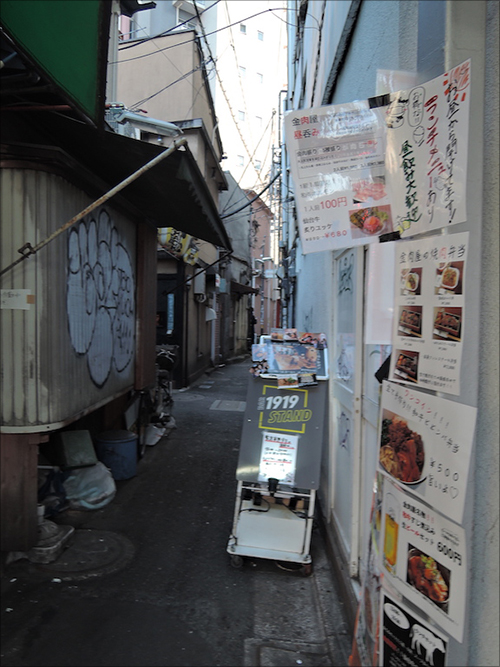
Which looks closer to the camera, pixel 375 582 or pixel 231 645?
pixel 375 582

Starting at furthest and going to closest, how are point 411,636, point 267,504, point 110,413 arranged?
point 110,413, point 267,504, point 411,636

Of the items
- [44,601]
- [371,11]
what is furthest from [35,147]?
[44,601]

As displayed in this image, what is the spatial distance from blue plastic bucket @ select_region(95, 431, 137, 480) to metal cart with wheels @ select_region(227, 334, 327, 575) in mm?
2334

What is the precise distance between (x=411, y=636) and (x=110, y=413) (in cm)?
553

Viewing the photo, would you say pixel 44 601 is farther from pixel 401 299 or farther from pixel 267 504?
pixel 401 299

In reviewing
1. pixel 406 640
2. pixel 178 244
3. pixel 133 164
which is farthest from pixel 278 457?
pixel 178 244

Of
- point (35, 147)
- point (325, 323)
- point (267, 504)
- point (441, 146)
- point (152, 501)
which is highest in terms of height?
point (35, 147)

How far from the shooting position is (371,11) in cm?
287

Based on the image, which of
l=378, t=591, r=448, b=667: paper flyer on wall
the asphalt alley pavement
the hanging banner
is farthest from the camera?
the hanging banner

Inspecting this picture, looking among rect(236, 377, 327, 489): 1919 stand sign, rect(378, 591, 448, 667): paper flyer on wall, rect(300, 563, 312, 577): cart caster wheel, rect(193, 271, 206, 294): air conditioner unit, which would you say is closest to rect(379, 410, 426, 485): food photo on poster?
rect(378, 591, 448, 667): paper flyer on wall

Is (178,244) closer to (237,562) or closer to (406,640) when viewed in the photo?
(237,562)

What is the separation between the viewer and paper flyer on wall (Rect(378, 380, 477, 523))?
146 centimetres

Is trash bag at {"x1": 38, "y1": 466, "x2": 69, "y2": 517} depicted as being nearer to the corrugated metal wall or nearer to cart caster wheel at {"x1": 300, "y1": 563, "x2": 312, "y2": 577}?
the corrugated metal wall

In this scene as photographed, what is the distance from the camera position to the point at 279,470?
3791 mm
